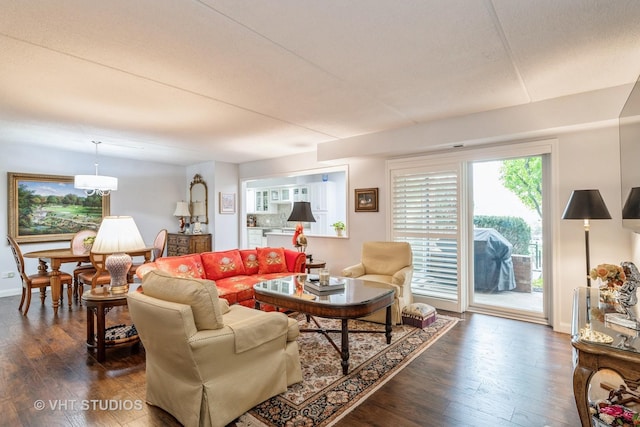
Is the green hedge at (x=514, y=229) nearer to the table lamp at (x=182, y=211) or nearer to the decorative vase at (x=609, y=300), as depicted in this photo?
the decorative vase at (x=609, y=300)

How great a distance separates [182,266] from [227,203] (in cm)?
314

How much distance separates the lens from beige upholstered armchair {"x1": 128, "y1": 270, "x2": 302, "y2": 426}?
184 centimetres

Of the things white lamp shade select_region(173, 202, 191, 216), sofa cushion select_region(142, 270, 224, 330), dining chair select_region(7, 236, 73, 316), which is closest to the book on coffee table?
sofa cushion select_region(142, 270, 224, 330)

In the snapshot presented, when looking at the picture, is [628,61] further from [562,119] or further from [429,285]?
[429,285]

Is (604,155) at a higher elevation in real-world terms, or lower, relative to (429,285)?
higher

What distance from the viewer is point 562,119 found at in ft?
10.4

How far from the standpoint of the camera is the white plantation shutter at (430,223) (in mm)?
4266

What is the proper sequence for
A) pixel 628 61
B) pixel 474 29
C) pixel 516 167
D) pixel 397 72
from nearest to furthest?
1. pixel 474 29
2. pixel 628 61
3. pixel 397 72
4. pixel 516 167

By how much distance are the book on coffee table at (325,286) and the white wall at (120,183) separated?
4.94m

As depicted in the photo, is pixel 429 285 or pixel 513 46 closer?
pixel 513 46

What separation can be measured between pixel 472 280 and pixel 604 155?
6.63 ft

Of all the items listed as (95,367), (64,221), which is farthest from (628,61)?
(64,221)

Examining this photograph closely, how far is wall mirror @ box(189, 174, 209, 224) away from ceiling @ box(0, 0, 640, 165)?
299 cm
